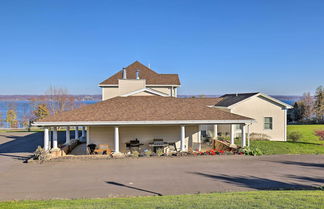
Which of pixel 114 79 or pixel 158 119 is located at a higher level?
pixel 114 79

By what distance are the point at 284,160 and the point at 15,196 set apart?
14.5m

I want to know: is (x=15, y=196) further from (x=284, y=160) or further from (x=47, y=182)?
(x=284, y=160)

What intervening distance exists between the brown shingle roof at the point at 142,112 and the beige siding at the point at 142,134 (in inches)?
69.8

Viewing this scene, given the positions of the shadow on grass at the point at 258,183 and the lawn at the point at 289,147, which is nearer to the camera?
the shadow on grass at the point at 258,183

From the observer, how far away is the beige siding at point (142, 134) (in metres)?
19.3

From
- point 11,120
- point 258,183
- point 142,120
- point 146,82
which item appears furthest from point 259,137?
point 11,120

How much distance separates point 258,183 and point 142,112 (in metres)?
9.25

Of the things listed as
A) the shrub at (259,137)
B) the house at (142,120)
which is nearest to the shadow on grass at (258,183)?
the house at (142,120)

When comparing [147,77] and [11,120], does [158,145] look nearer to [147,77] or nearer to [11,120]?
[147,77]

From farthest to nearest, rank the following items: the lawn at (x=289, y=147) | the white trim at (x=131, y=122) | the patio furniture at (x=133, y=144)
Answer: the lawn at (x=289, y=147) < the patio furniture at (x=133, y=144) < the white trim at (x=131, y=122)

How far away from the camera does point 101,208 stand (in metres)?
7.36

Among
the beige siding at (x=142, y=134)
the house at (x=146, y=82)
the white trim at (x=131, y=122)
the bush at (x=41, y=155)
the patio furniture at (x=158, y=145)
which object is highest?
the house at (x=146, y=82)

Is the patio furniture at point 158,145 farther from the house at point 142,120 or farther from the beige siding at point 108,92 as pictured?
the beige siding at point 108,92

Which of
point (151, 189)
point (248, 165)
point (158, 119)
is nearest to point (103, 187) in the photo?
point (151, 189)
